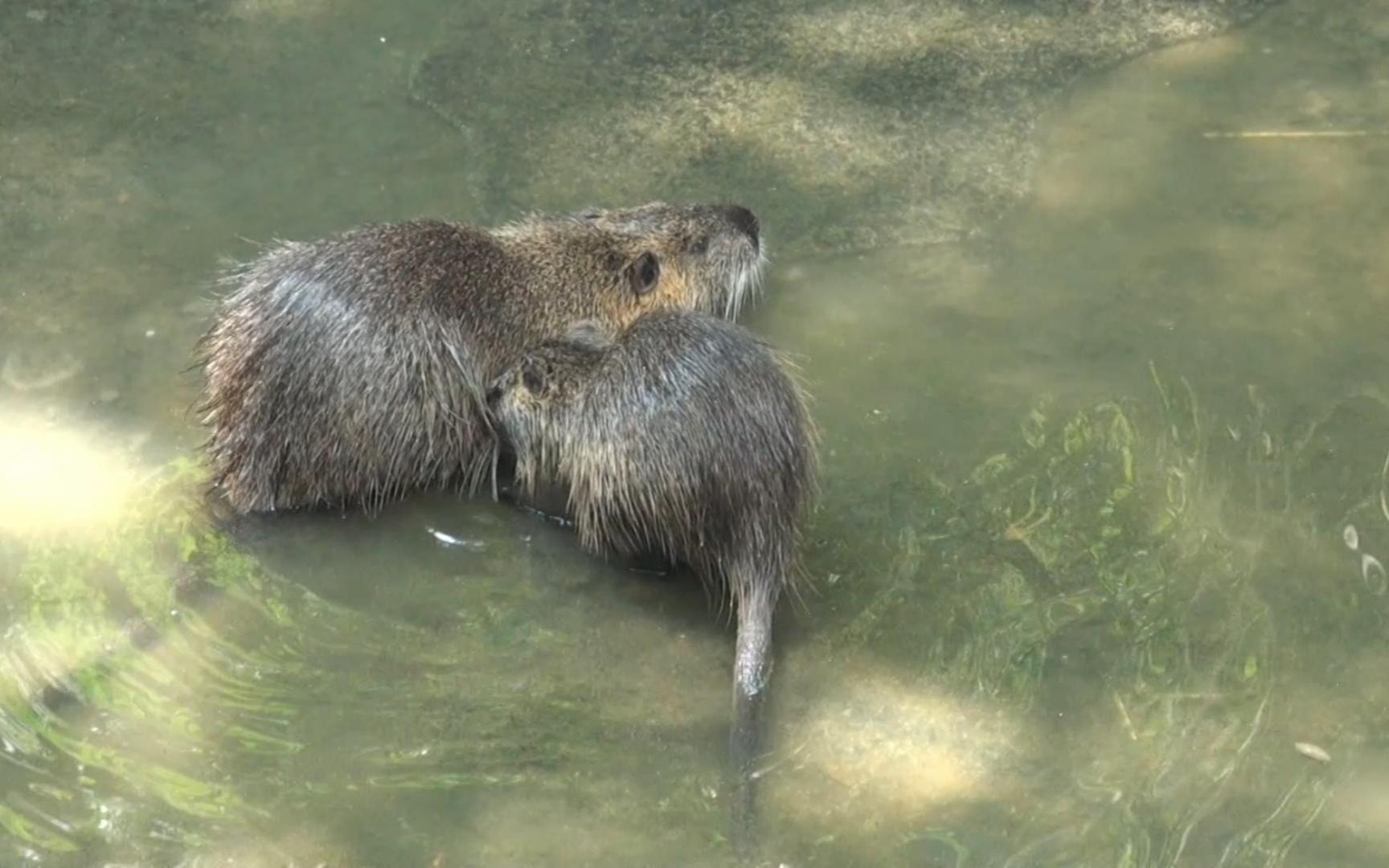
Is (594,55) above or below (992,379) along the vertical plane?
above

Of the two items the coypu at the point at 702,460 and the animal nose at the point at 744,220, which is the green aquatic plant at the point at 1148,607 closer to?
the coypu at the point at 702,460

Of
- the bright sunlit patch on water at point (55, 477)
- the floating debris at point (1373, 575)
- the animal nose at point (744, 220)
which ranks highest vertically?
the animal nose at point (744, 220)

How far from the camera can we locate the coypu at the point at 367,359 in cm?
324

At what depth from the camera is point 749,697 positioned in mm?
2912

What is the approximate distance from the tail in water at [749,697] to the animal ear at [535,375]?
22.3 inches

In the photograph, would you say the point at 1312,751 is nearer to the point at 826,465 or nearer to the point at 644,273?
the point at 826,465

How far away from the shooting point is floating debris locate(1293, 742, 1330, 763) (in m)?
→ 2.83

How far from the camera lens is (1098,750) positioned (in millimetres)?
2855

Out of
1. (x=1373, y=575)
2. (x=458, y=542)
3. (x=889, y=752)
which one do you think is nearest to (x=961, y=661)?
(x=889, y=752)

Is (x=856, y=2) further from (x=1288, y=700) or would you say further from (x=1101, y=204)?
(x=1288, y=700)

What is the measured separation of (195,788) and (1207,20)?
313cm

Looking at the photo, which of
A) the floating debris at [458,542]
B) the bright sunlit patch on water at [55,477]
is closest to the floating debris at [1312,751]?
the floating debris at [458,542]

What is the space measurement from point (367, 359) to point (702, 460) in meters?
0.63

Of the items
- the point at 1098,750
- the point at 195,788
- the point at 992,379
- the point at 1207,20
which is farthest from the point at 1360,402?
the point at 195,788
